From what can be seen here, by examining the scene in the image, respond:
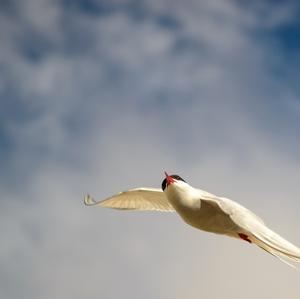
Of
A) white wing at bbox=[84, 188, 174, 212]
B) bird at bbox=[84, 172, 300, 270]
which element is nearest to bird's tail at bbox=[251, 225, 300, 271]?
bird at bbox=[84, 172, 300, 270]

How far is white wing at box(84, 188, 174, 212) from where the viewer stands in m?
14.3

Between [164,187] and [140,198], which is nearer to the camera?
[164,187]

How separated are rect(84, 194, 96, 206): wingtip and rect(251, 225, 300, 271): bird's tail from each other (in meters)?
5.40

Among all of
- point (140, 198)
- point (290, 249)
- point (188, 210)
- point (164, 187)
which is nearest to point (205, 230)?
point (188, 210)

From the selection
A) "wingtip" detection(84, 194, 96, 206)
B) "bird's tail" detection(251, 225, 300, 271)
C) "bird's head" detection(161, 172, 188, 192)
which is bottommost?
"bird's tail" detection(251, 225, 300, 271)

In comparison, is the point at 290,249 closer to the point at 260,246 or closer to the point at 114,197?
the point at 260,246

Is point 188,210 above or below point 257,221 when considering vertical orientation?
above

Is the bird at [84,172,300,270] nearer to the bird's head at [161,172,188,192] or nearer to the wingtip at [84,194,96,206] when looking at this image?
the bird's head at [161,172,188,192]

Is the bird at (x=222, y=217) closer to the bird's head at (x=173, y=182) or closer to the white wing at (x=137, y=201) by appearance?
the bird's head at (x=173, y=182)

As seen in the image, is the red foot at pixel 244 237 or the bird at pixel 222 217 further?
the red foot at pixel 244 237

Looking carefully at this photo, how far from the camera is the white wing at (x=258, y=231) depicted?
9406 mm

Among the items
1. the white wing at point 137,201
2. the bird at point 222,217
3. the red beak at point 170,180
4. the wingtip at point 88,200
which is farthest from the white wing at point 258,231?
the wingtip at point 88,200

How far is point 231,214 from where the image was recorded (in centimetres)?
1034

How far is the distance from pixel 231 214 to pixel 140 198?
4.70 meters
